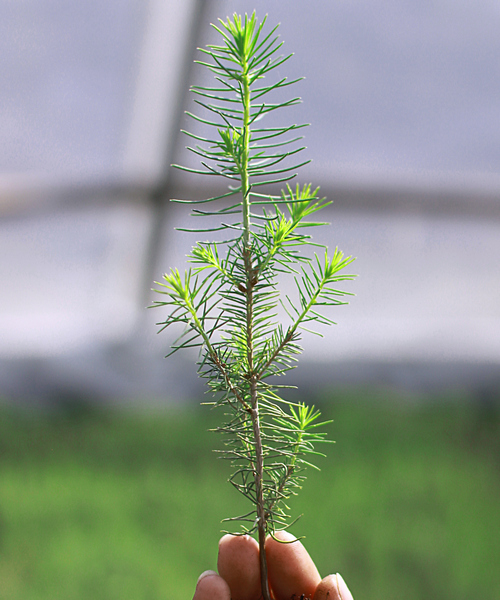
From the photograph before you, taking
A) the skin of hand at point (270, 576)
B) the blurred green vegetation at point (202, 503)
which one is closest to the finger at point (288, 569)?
the skin of hand at point (270, 576)

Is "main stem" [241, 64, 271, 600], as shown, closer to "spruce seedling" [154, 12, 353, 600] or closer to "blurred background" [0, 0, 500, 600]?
"spruce seedling" [154, 12, 353, 600]

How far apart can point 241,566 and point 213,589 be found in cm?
3

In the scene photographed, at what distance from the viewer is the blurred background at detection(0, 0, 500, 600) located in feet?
5.20

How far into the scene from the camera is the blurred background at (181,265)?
159 centimetres

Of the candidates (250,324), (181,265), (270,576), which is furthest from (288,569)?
(181,265)

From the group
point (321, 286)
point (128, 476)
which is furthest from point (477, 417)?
point (321, 286)

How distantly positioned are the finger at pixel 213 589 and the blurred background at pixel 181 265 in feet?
3.61

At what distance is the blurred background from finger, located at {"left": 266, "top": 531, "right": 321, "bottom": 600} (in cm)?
108

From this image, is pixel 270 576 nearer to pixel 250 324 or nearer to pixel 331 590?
pixel 331 590

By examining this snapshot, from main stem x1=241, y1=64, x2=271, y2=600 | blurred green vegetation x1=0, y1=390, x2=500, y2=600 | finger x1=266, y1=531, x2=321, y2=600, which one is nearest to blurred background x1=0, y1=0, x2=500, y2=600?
blurred green vegetation x1=0, y1=390, x2=500, y2=600

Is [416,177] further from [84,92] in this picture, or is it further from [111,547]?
[111,547]

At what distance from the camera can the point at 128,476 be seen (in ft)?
6.18

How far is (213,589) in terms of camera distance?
44 cm

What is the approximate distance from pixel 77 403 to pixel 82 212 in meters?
0.90
